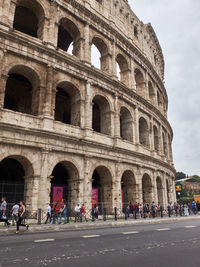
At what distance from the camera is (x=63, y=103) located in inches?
845

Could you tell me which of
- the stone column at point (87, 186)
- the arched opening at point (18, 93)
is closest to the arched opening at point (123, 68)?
the arched opening at point (18, 93)

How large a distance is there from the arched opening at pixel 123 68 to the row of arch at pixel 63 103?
341 centimetres

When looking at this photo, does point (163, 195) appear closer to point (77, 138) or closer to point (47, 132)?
point (77, 138)

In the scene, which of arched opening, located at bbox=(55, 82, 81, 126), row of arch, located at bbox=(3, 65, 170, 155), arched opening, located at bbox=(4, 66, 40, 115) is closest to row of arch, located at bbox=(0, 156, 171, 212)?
row of arch, located at bbox=(3, 65, 170, 155)

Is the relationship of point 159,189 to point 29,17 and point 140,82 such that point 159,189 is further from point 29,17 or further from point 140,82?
point 29,17

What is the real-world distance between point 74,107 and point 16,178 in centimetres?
685

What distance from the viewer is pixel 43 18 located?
16969 mm

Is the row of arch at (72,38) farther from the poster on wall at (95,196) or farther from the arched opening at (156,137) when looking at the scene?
the poster on wall at (95,196)

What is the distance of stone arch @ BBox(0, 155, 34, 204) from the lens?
45.4 ft

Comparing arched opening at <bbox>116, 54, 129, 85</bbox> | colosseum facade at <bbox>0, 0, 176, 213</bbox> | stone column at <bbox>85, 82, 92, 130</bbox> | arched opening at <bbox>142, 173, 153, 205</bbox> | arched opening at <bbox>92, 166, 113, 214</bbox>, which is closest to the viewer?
colosseum facade at <bbox>0, 0, 176, 213</bbox>

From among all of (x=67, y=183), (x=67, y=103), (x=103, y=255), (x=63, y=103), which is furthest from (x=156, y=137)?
(x=103, y=255)

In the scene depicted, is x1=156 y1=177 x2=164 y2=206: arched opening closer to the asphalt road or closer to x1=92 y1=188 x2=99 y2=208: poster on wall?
x1=92 y1=188 x2=99 y2=208: poster on wall

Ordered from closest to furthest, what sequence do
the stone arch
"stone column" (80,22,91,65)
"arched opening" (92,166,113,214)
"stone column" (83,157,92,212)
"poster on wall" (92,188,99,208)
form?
the stone arch, "stone column" (83,157,92,212), "poster on wall" (92,188,99,208), "arched opening" (92,166,113,214), "stone column" (80,22,91,65)

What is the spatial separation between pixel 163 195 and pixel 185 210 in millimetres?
2832
